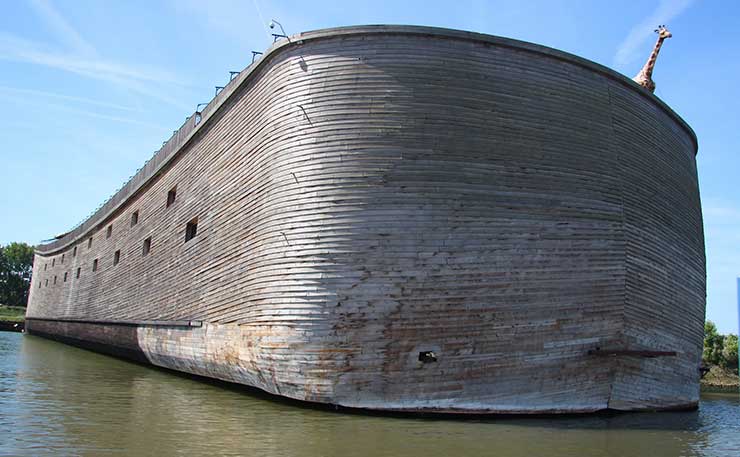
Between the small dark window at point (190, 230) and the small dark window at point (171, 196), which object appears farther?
the small dark window at point (171, 196)

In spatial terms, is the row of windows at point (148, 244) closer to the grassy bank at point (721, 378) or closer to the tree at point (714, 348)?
the grassy bank at point (721, 378)

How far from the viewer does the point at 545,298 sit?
10391mm

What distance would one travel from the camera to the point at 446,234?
1005cm

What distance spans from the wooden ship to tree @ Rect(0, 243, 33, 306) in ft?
247

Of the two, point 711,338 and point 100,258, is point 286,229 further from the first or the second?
point 711,338

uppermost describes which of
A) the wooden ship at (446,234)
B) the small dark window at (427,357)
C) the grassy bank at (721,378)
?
the wooden ship at (446,234)

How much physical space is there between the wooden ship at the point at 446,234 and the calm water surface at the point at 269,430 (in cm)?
75

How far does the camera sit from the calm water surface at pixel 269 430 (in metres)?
6.70

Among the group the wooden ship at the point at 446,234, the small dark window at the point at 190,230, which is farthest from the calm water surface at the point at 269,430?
the small dark window at the point at 190,230

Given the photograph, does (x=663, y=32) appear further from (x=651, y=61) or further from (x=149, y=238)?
(x=149, y=238)

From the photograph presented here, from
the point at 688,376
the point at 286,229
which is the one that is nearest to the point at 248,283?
the point at 286,229

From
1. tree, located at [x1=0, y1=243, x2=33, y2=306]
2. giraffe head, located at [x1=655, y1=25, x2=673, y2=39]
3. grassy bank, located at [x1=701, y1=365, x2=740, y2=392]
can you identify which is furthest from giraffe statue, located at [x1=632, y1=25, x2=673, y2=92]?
tree, located at [x1=0, y1=243, x2=33, y2=306]

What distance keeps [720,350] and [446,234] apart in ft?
117

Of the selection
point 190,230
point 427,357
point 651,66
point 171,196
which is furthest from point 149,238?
point 651,66
